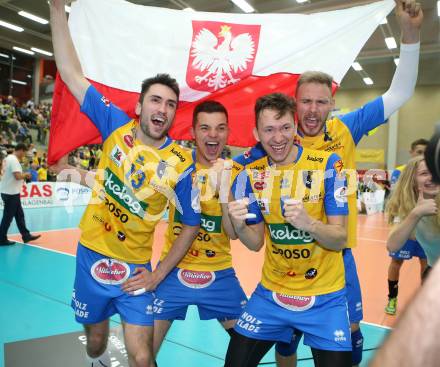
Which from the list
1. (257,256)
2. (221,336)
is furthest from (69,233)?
(221,336)

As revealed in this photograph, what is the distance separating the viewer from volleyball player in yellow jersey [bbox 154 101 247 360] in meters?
2.91

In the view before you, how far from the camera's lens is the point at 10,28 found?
65.7 feet

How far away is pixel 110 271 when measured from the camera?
2684 millimetres

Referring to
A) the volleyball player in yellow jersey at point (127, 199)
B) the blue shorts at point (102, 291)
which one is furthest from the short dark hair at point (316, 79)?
the blue shorts at point (102, 291)

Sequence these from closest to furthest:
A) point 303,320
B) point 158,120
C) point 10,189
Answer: point 303,320, point 158,120, point 10,189

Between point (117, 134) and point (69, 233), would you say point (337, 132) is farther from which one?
point (69, 233)

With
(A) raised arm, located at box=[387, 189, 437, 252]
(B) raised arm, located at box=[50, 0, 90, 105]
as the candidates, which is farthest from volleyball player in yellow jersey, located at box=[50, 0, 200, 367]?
(A) raised arm, located at box=[387, 189, 437, 252]

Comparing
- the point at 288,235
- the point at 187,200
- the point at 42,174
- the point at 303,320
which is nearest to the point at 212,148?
the point at 187,200

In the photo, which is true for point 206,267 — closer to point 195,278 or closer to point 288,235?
point 195,278

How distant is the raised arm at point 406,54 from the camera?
8.90 ft

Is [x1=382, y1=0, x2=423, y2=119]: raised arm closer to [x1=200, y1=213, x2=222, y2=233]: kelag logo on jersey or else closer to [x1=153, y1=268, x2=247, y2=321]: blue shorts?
[x1=200, y1=213, x2=222, y2=233]: kelag logo on jersey

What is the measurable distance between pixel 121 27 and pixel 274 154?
7.96ft

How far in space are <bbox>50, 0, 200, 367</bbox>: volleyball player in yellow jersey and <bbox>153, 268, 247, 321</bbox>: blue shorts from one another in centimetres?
27

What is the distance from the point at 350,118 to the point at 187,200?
4.65ft
